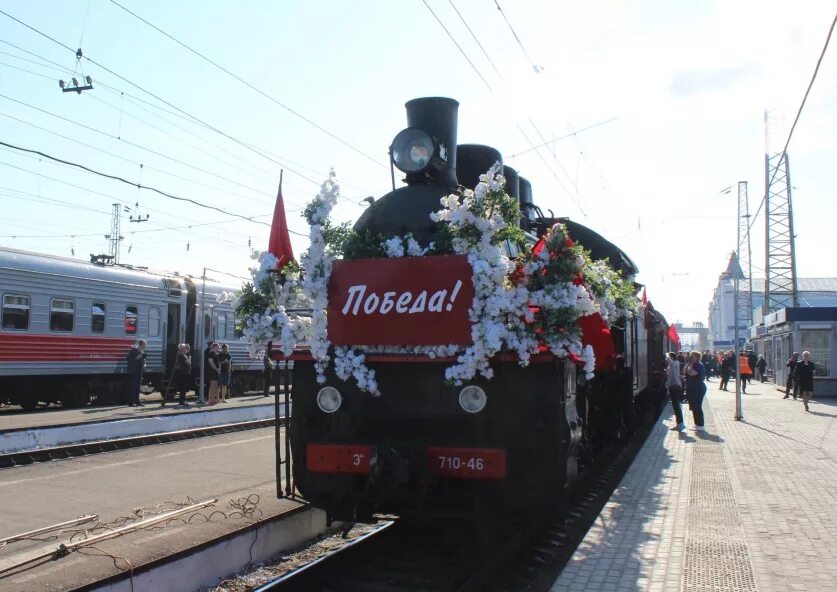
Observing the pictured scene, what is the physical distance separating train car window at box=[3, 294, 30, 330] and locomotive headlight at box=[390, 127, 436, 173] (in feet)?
40.3

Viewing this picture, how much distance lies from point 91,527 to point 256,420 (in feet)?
30.7

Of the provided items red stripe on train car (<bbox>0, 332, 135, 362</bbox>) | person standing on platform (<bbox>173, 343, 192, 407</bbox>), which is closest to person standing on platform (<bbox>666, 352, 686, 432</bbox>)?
person standing on platform (<bbox>173, 343, 192, 407</bbox>)

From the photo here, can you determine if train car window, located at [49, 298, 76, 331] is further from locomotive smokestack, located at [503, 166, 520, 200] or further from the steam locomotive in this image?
the steam locomotive

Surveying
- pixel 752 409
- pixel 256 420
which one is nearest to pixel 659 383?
pixel 752 409

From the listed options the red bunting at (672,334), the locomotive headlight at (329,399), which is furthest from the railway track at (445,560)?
the red bunting at (672,334)

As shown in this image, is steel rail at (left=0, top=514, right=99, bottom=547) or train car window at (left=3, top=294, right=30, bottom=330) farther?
train car window at (left=3, top=294, right=30, bottom=330)

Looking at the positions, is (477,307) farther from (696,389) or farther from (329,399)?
(696,389)

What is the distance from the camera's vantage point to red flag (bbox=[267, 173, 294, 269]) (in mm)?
6664

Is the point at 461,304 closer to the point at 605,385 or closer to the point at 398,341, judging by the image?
the point at 398,341

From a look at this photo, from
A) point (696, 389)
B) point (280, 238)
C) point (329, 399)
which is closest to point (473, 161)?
point (280, 238)

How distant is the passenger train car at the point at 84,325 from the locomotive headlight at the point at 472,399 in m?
12.8

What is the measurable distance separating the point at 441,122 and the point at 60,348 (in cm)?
1333

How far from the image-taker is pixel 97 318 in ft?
59.0

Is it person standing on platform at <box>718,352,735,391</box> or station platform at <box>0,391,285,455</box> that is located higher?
person standing on platform at <box>718,352,735,391</box>
